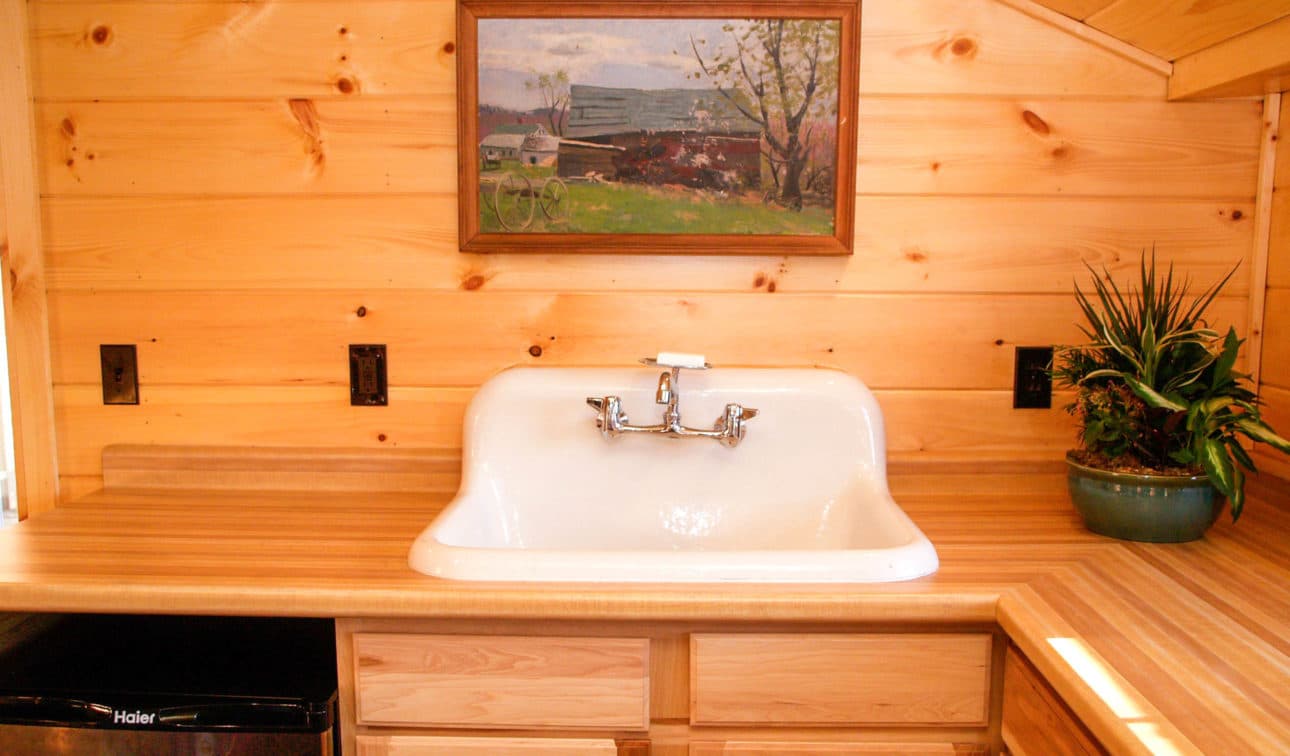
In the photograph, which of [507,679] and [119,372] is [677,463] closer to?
[507,679]

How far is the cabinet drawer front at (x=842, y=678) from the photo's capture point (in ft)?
3.43

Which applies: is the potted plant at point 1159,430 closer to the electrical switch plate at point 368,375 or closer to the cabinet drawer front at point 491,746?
the cabinet drawer front at point 491,746

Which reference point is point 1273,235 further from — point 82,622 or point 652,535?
point 82,622

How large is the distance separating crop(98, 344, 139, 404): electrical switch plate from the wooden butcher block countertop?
0.22 meters

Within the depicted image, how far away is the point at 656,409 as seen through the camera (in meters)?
1.43

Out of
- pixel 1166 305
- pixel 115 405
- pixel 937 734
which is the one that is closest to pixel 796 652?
pixel 937 734

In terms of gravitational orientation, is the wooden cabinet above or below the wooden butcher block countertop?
below

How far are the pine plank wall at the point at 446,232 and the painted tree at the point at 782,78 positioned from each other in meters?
0.07

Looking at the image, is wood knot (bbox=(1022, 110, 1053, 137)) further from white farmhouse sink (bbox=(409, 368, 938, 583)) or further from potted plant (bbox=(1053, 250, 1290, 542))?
white farmhouse sink (bbox=(409, 368, 938, 583))

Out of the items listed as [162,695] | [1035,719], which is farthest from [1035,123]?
[162,695]

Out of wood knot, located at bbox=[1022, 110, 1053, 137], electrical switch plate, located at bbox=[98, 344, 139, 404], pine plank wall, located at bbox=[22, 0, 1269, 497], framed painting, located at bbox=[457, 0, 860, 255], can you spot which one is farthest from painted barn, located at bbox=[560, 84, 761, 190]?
electrical switch plate, located at bbox=[98, 344, 139, 404]

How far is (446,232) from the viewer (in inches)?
59.7

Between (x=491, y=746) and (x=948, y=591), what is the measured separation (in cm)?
56

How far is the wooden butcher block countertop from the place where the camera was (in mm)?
806
